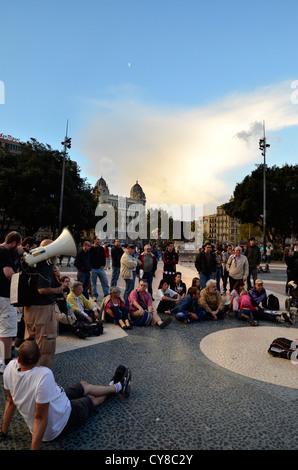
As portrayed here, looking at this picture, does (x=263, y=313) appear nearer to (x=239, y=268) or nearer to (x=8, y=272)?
(x=239, y=268)

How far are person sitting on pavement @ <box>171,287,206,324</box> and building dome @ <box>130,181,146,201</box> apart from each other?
159 m

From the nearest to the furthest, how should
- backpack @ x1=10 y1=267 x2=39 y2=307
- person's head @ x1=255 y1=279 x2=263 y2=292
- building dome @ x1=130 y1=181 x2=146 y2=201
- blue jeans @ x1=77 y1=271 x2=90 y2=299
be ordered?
backpack @ x1=10 y1=267 x2=39 y2=307
person's head @ x1=255 y1=279 x2=263 y2=292
blue jeans @ x1=77 y1=271 x2=90 y2=299
building dome @ x1=130 y1=181 x2=146 y2=201

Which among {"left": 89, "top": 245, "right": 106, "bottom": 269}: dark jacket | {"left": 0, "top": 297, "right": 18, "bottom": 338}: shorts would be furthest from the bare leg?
{"left": 89, "top": 245, "right": 106, "bottom": 269}: dark jacket

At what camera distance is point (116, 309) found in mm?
7273

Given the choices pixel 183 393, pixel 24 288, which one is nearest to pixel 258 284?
pixel 183 393

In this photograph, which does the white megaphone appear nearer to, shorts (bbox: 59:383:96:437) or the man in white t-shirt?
the man in white t-shirt

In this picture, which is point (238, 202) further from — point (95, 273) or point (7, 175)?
point (95, 273)

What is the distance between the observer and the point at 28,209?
33.1 m

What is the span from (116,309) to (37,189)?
100 ft

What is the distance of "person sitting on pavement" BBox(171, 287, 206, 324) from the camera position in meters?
7.70

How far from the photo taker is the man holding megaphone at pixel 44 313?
3.57 m

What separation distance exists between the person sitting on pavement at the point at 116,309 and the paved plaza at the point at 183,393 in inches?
20.5

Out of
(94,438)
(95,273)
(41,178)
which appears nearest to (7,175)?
(41,178)

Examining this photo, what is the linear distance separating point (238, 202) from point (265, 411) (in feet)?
133
